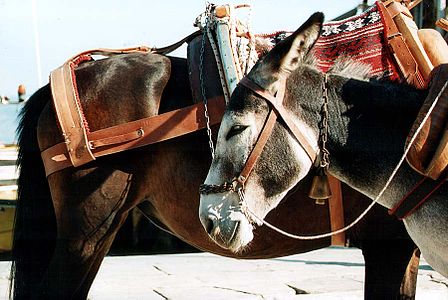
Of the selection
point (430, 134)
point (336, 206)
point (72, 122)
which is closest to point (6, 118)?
point (72, 122)

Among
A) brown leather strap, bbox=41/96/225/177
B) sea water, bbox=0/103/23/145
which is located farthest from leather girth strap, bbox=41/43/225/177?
sea water, bbox=0/103/23/145

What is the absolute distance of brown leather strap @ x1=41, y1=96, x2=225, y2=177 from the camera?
2932 millimetres

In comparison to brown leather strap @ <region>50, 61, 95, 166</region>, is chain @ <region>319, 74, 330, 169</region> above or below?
above

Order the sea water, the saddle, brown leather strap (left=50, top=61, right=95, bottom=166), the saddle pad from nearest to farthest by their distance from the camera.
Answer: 1. the saddle
2. the saddle pad
3. brown leather strap (left=50, top=61, right=95, bottom=166)
4. the sea water

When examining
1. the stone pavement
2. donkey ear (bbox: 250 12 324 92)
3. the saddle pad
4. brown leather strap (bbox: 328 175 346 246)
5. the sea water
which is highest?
donkey ear (bbox: 250 12 324 92)

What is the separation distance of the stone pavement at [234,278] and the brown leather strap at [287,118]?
259cm

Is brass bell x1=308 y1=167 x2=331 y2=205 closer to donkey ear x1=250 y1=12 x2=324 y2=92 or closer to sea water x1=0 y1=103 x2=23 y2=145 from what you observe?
donkey ear x1=250 y1=12 x2=324 y2=92

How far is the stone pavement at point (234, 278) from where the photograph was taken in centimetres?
469

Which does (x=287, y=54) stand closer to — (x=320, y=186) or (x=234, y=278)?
(x=320, y=186)

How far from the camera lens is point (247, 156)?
213cm

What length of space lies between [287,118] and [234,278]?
326cm

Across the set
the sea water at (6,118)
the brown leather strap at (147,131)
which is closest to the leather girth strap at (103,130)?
the brown leather strap at (147,131)

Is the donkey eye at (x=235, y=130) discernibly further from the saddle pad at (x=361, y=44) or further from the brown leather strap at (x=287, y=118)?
the saddle pad at (x=361, y=44)

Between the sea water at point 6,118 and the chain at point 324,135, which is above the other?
the chain at point 324,135
